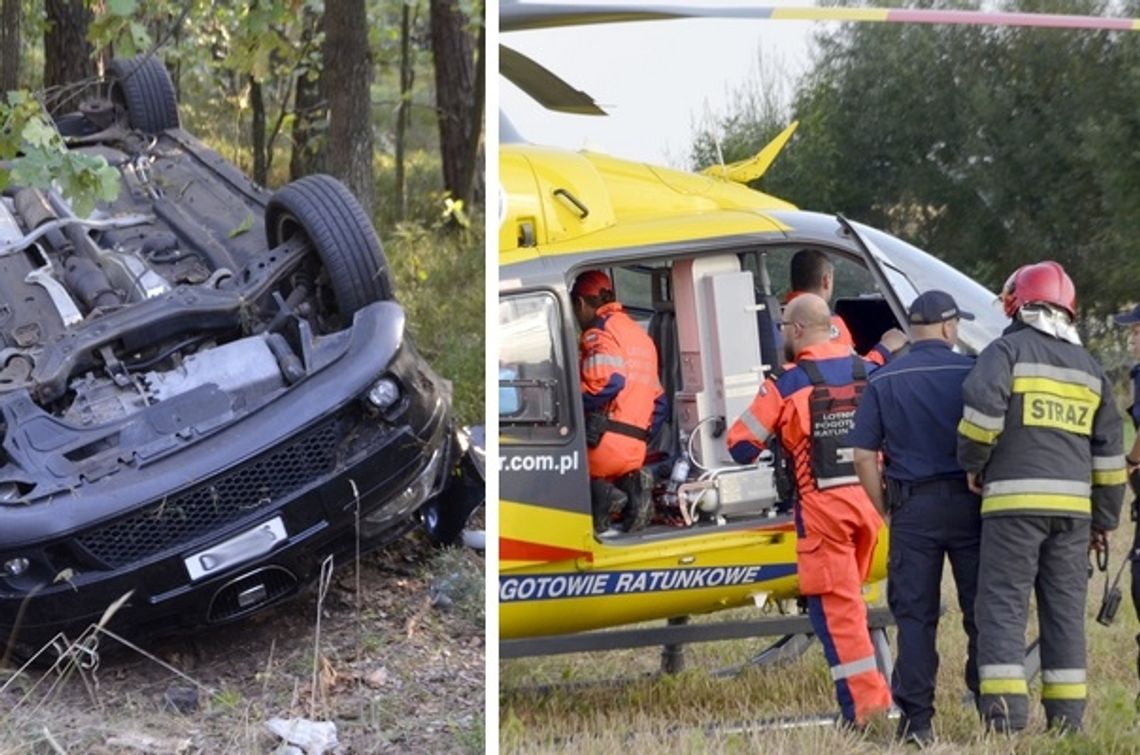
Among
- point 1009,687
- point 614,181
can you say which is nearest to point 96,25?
point 614,181

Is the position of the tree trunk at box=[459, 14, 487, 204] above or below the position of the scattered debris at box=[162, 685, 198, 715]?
above

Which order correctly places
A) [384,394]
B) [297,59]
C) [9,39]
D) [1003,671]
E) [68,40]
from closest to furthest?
[1003,671] → [384,394] → [68,40] → [9,39] → [297,59]

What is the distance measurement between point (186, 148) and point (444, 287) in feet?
6.67

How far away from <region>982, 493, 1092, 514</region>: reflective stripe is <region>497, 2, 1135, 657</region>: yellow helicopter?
2.13ft

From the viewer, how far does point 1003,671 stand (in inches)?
193

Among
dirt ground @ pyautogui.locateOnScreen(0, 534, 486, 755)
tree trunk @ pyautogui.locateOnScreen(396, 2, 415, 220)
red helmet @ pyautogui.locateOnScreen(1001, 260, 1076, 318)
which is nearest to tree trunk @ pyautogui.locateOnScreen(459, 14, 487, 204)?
tree trunk @ pyautogui.locateOnScreen(396, 2, 415, 220)

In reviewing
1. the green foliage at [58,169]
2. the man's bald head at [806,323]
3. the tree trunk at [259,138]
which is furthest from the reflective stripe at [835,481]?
the tree trunk at [259,138]

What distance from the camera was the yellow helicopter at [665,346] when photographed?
15.4 ft

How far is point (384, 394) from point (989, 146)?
2289 mm

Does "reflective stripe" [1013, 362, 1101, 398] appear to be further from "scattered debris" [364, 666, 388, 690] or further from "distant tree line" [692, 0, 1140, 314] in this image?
"scattered debris" [364, 666, 388, 690]

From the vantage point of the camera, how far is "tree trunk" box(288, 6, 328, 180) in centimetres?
1145

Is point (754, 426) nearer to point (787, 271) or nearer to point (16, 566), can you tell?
point (787, 271)

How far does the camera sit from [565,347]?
4.71 meters

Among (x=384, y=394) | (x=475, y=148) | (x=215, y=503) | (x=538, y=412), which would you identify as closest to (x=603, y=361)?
(x=538, y=412)
